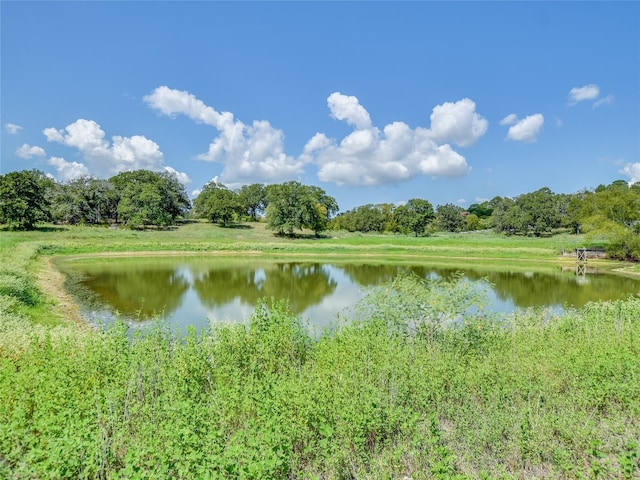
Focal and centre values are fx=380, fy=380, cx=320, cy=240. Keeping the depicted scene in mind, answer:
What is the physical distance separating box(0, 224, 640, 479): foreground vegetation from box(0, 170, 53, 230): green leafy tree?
6791 cm

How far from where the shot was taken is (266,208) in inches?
3482

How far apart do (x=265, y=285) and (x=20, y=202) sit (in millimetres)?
60324

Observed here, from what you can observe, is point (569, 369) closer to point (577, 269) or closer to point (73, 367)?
point (73, 367)

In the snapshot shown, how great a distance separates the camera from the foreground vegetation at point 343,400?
16.1 feet

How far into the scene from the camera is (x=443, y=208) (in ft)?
438

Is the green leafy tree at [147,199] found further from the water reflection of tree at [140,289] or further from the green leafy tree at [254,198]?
the water reflection of tree at [140,289]

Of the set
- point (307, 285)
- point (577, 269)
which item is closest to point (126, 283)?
point (307, 285)

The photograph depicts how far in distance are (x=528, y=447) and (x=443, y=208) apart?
442 ft

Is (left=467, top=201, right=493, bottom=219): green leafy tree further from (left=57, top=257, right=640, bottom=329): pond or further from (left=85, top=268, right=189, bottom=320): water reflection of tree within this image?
(left=85, top=268, right=189, bottom=320): water reflection of tree

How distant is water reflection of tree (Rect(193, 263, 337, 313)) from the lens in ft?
78.2

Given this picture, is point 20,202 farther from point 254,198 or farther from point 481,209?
point 481,209

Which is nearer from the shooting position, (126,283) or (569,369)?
(569,369)

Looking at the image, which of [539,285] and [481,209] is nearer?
[539,285]

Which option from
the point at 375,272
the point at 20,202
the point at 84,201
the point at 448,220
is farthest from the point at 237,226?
the point at 448,220
